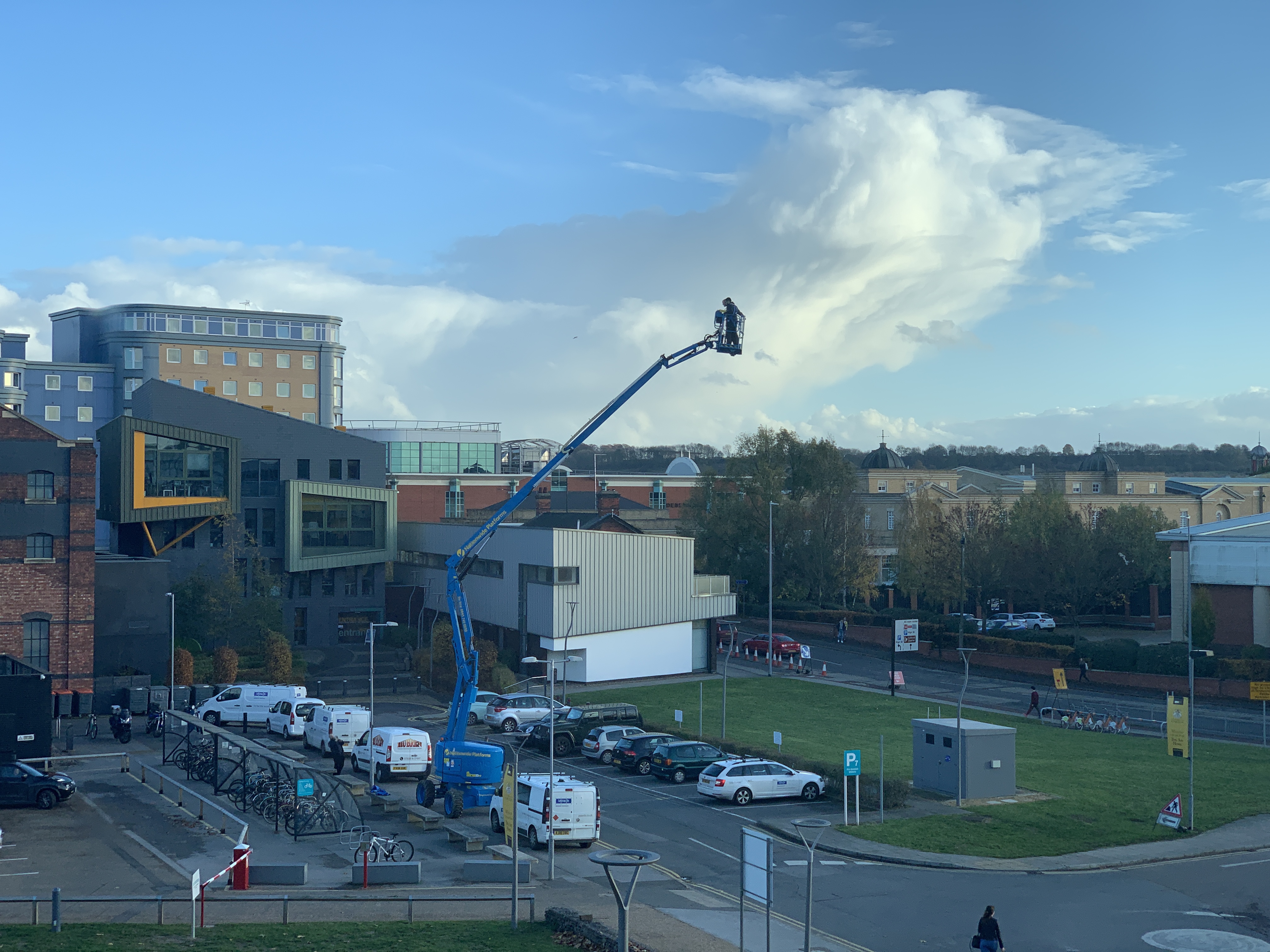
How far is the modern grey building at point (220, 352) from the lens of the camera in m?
→ 114

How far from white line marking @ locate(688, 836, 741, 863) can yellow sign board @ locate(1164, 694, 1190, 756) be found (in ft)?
56.1

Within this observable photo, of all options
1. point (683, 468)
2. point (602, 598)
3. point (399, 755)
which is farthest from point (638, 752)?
point (683, 468)

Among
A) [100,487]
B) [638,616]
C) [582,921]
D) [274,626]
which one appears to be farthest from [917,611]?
[582,921]

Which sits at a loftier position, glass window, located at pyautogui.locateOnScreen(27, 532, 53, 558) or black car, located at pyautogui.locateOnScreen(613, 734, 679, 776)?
glass window, located at pyautogui.locateOnScreen(27, 532, 53, 558)

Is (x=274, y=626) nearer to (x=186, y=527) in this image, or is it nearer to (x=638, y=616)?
(x=186, y=527)

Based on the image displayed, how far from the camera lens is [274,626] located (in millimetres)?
65938

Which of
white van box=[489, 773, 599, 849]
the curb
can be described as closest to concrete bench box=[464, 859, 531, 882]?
white van box=[489, 773, 599, 849]

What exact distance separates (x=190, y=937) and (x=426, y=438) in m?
101

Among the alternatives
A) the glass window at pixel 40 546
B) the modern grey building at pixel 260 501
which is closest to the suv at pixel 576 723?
the glass window at pixel 40 546

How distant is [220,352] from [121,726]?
2957 inches

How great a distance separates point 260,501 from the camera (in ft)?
239

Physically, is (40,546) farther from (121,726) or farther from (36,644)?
(121,726)

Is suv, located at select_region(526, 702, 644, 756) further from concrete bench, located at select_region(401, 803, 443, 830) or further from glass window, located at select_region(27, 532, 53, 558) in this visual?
glass window, located at select_region(27, 532, 53, 558)

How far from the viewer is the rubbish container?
174ft
